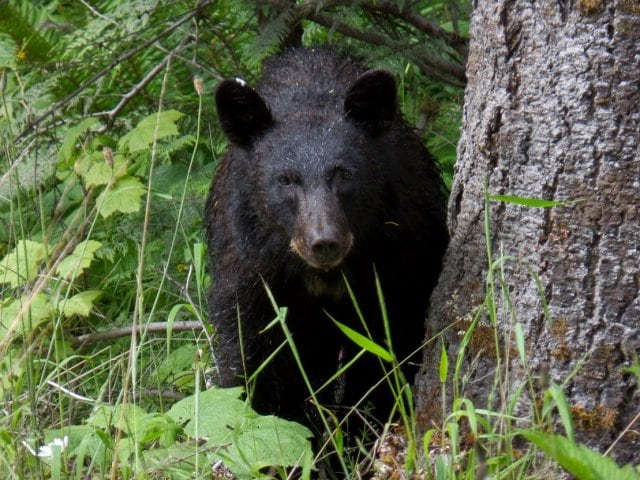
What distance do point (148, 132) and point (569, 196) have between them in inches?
106

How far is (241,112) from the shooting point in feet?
15.5

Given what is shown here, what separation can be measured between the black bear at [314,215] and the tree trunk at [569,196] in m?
0.83

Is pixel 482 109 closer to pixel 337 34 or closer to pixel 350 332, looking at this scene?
pixel 350 332

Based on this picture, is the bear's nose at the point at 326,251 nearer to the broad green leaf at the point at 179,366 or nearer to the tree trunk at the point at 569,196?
the tree trunk at the point at 569,196

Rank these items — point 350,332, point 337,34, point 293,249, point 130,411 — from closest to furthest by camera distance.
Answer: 1. point 350,332
2. point 130,411
3. point 293,249
4. point 337,34

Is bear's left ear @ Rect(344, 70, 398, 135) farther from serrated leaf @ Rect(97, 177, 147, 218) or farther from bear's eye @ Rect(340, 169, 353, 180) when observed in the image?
serrated leaf @ Rect(97, 177, 147, 218)

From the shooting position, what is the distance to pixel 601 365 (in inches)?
139

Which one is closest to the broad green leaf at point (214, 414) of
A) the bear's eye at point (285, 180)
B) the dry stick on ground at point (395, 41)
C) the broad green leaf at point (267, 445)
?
the broad green leaf at point (267, 445)

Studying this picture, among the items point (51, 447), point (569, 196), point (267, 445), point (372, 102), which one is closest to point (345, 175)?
point (372, 102)

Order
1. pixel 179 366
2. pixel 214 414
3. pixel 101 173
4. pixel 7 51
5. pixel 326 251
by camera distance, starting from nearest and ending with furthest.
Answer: pixel 214 414, pixel 326 251, pixel 101 173, pixel 179 366, pixel 7 51

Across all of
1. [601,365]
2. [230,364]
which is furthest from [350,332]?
[230,364]

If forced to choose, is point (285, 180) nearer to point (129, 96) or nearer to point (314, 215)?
point (314, 215)

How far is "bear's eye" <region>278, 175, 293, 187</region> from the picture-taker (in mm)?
4555

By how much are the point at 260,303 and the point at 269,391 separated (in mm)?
513
